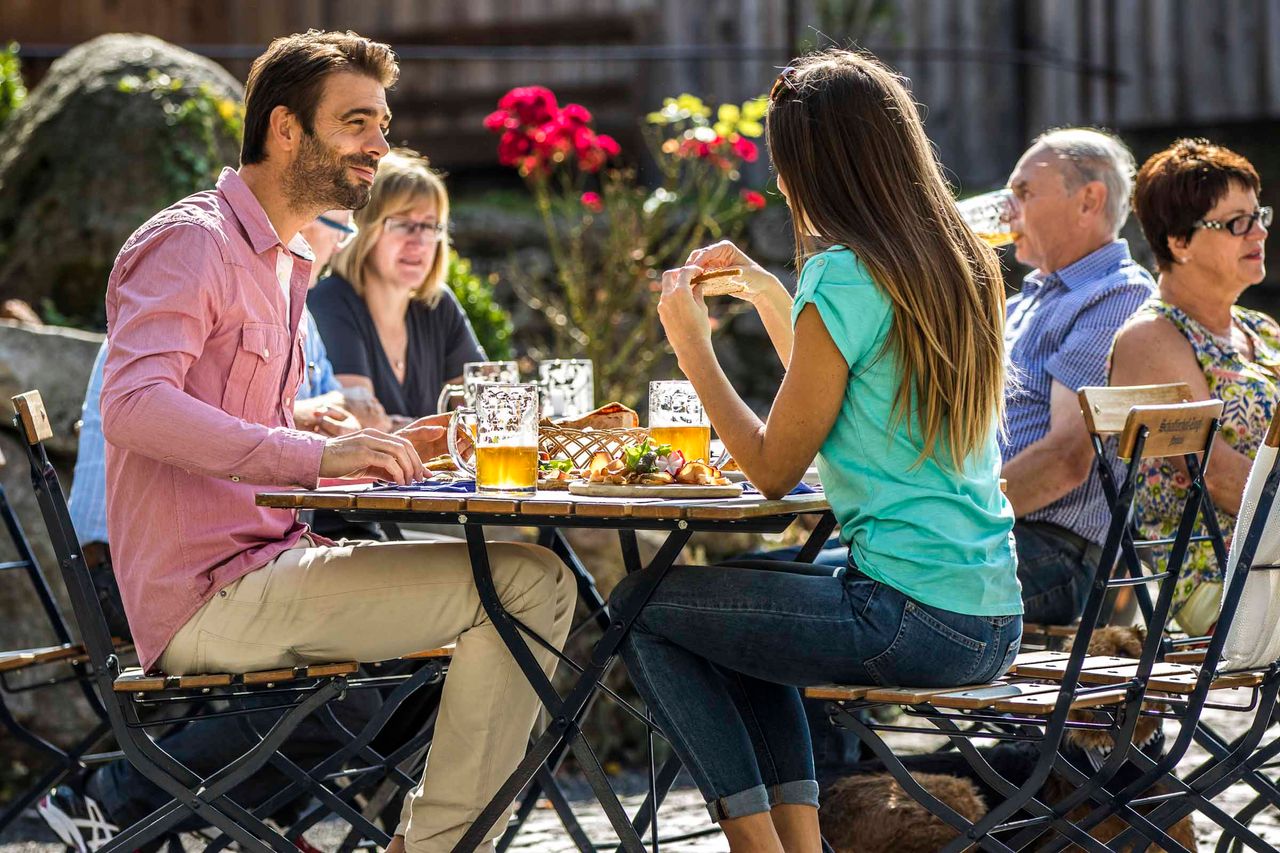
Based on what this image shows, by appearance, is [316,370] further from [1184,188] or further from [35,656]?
[1184,188]

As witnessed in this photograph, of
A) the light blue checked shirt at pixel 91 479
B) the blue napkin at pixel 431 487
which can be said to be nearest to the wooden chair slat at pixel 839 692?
the blue napkin at pixel 431 487

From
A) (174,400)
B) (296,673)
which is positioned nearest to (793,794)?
(296,673)

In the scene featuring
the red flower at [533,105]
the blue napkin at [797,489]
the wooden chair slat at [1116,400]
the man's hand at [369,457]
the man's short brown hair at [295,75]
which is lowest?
the blue napkin at [797,489]

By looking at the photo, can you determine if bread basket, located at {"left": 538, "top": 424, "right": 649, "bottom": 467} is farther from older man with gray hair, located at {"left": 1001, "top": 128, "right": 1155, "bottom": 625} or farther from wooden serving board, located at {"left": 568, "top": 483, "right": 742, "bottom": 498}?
older man with gray hair, located at {"left": 1001, "top": 128, "right": 1155, "bottom": 625}

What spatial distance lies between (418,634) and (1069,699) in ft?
3.76

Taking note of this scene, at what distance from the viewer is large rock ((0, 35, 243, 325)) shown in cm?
652

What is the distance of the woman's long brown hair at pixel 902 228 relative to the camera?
2779 mm

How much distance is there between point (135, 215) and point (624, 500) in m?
4.41

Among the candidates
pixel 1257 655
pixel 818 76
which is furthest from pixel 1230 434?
pixel 818 76

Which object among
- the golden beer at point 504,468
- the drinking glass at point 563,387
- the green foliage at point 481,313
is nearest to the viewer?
the golden beer at point 504,468

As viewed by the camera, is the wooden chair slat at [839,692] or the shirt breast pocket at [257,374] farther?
the shirt breast pocket at [257,374]

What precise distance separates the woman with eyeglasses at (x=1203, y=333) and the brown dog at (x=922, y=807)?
1.06ft

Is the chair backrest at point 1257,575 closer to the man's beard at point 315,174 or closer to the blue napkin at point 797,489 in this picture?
the blue napkin at point 797,489

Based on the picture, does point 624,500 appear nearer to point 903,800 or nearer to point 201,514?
point 201,514
